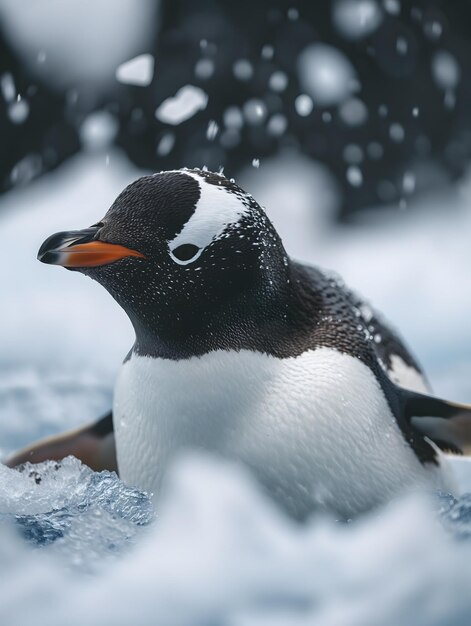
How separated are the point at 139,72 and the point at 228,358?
12.5 feet

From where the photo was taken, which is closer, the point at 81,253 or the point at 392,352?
the point at 81,253

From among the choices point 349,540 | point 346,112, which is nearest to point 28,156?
point 346,112

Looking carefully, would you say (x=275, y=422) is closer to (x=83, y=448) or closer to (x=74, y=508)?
(x=74, y=508)

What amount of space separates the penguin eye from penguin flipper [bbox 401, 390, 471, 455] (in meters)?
0.70

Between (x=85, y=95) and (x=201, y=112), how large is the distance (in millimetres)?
724

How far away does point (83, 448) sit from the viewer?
98.7 inches

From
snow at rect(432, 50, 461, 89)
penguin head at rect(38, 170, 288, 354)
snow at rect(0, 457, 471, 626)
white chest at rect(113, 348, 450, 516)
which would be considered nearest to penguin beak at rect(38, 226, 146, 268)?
penguin head at rect(38, 170, 288, 354)

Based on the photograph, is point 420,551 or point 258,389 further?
point 258,389

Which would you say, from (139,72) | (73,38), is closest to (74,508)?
(139,72)

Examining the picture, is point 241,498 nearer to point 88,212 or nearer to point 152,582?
point 152,582

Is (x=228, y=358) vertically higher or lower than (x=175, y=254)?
lower

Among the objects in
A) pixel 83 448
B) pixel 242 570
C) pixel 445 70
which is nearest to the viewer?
pixel 242 570

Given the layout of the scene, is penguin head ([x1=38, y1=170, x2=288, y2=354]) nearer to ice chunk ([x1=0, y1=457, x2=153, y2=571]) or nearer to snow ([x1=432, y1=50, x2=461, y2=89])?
ice chunk ([x1=0, y1=457, x2=153, y2=571])

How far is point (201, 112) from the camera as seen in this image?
206 inches
